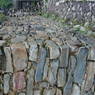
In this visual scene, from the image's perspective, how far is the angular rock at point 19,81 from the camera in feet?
8.46

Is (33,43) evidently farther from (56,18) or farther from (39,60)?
(56,18)

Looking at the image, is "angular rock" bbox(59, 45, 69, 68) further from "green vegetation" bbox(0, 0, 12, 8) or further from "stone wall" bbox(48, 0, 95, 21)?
"green vegetation" bbox(0, 0, 12, 8)

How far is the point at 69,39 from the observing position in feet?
9.68

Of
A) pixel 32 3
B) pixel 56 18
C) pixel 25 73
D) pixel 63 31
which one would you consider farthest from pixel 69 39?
→ pixel 32 3

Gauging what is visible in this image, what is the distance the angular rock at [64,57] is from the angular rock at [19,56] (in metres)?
0.40

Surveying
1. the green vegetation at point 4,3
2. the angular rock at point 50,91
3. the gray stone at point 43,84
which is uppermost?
the green vegetation at point 4,3

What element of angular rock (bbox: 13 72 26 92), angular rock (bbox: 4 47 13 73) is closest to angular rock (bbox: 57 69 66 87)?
angular rock (bbox: 13 72 26 92)

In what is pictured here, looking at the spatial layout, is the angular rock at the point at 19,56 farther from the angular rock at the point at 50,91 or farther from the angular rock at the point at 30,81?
the angular rock at the point at 50,91

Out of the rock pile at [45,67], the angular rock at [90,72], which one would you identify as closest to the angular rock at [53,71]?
the rock pile at [45,67]

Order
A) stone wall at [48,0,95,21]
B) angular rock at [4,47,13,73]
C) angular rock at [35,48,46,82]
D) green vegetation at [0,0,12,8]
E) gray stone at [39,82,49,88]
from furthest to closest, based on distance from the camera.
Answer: green vegetation at [0,0,12,8] → stone wall at [48,0,95,21] → gray stone at [39,82,49,88] → angular rock at [35,48,46,82] → angular rock at [4,47,13,73]

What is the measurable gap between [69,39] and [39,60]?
1.88 feet

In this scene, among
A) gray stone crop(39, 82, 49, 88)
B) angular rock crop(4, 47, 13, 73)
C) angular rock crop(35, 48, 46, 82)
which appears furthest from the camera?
gray stone crop(39, 82, 49, 88)

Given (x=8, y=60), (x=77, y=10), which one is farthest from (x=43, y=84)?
(x=77, y=10)

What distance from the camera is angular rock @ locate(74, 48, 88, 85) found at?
265 cm
